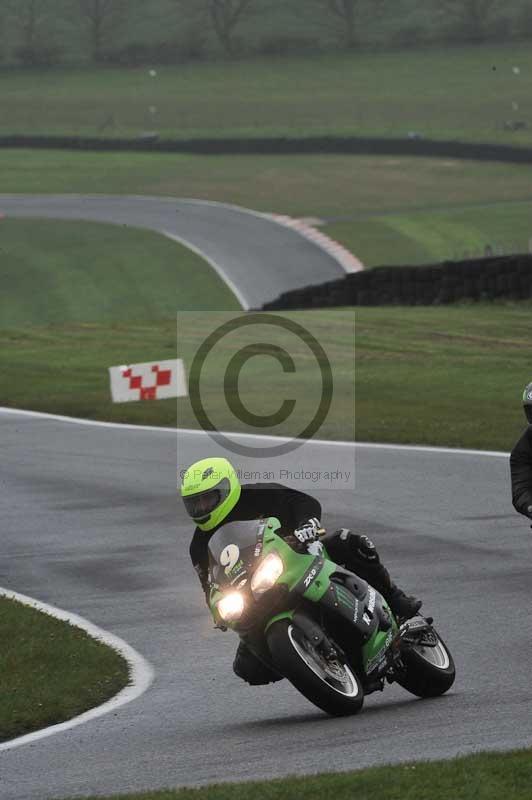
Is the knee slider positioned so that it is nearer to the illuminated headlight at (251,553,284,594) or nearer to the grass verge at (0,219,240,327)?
the illuminated headlight at (251,553,284,594)

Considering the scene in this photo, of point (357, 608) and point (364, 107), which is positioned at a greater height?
point (364, 107)

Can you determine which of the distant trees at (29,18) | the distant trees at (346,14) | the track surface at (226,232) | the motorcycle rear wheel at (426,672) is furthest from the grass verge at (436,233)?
the distant trees at (29,18)

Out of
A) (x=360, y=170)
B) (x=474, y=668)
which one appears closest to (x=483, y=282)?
(x=474, y=668)

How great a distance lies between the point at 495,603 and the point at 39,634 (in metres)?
3.49

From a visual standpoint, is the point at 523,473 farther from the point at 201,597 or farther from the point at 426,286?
the point at 426,286

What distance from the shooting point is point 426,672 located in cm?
891

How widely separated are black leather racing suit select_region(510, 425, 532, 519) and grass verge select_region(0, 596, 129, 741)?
306 centimetres

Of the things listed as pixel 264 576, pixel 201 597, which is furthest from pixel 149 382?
pixel 264 576

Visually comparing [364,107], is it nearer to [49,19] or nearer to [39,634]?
[49,19]

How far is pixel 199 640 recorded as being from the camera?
11.0 metres

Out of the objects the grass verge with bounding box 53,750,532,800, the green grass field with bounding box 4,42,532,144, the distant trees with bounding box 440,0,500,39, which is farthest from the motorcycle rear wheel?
the distant trees with bounding box 440,0,500,39

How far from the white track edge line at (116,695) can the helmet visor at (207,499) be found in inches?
59.0

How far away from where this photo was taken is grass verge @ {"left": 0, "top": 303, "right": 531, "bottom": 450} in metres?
20.8

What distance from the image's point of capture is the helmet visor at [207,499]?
27.9 feet
